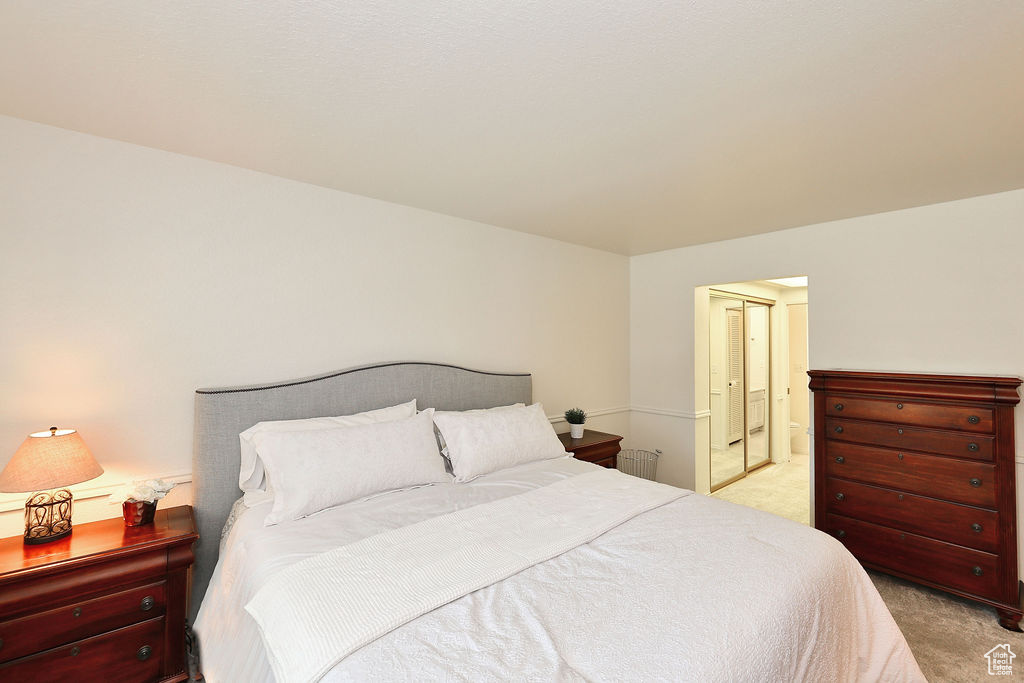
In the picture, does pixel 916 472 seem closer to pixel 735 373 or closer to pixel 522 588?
pixel 735 373

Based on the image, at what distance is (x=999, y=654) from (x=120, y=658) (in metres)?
3.98

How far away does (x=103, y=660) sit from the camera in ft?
5.62

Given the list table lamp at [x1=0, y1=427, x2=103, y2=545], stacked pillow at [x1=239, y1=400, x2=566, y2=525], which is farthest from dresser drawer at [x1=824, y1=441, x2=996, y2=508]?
table lamp at [x1=0, y1=427, x2=103, y2=545]

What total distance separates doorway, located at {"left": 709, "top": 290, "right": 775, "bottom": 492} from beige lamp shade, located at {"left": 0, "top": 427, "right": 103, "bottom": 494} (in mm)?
4619

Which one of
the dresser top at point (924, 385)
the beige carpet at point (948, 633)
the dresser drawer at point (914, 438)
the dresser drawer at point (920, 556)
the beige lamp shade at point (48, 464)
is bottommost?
the beige carpet at point (948, 633)

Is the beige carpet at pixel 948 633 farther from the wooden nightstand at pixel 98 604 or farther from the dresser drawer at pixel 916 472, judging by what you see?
the wooden nightstand at pixel 98 604

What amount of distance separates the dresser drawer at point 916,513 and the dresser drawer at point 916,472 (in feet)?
0.15

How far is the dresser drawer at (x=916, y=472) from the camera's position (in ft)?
8.20

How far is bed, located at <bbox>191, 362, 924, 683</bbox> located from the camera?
1110mm

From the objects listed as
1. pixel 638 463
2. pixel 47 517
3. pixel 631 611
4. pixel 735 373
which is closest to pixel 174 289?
pixel 47 517

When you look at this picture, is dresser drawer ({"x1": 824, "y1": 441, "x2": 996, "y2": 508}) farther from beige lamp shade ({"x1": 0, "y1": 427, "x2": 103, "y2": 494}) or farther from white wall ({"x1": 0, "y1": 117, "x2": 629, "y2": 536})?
beige lamp shade ({"x1": 0, "y1": 427, "x2": 103, "y2": 494})

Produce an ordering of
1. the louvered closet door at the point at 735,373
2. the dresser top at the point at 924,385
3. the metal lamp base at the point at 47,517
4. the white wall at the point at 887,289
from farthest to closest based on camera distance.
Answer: the louvered closet door at the point at 735,373 < the white wall at the point at 887,289 < the dresser top at the point at 924,385 < the metal lamp base at the point at 47,517

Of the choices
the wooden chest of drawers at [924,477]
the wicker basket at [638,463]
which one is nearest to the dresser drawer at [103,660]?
the wicker basket at [638,463]

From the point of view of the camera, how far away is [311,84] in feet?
5.18
